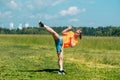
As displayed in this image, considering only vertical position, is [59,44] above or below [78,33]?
below

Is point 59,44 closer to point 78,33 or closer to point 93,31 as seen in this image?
point 78,33

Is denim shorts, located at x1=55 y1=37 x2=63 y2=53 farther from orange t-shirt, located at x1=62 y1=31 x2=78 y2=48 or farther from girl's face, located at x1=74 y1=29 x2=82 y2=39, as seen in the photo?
girl's face, located at x1=74 y1=29 x2=82 y2=39

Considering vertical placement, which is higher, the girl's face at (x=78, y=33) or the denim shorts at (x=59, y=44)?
the girl's face at (x=78, y=33)

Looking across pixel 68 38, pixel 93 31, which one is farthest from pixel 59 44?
pixel 93 31

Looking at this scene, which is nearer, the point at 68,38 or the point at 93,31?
the point at 68,38

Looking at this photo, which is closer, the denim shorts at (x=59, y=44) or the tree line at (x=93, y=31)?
the denim shorts at (x=59, y=44)

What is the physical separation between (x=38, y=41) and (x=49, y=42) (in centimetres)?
556

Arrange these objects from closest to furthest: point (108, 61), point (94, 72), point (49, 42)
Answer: point (94, 72) < point (108, 61) < point (49, 42)

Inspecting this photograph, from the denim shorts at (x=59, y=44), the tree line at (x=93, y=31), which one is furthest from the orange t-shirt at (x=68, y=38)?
the tree line at (x=93, y=31)

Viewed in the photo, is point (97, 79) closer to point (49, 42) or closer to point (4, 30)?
point (49, 42)

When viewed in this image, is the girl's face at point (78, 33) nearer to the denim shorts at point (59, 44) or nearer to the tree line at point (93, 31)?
the denim shorts at point (59, 44)

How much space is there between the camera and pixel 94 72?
58.3ft

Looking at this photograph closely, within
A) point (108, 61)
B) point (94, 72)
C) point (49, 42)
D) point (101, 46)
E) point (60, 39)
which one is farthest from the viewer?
point (49, 42)

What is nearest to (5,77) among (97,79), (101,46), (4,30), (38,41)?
(97,79)
